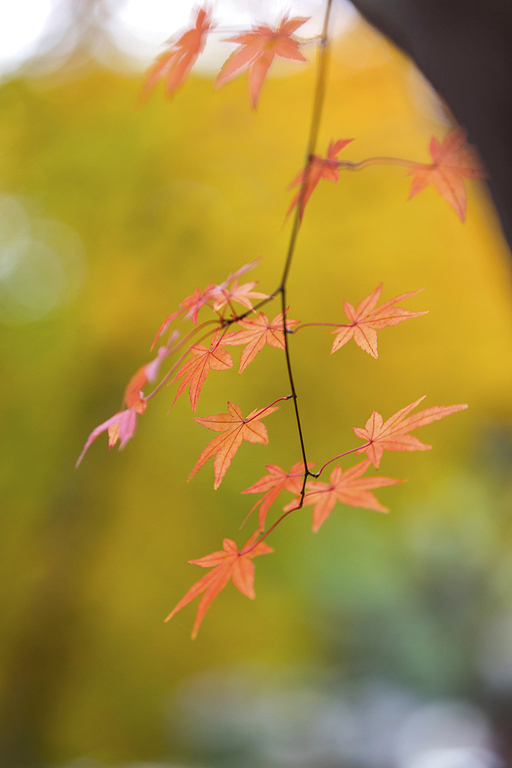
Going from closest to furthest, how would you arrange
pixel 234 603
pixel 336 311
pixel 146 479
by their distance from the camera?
1. pixel 336 311
2. pixel 146 479
3. pixel 234 603

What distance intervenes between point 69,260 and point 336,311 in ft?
4.88

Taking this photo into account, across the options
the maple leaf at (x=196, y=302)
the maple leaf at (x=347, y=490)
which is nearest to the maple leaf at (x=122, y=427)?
the maple leaf at (x=196, y=302)

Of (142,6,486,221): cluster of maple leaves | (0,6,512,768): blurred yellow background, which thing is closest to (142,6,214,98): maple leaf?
(142,6,486,221): cluster of maple leaves

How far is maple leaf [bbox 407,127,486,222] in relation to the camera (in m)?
0.60

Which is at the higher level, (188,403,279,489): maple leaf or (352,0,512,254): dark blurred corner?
(352,0,512,254): dark blurred corner

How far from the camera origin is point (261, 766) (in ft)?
7.95

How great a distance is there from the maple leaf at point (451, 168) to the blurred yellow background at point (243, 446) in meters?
2.06

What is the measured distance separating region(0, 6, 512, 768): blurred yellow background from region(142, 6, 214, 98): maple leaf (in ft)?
6.77

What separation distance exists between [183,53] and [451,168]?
36 centimetres

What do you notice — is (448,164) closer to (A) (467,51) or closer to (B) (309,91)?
(A) (467,51)

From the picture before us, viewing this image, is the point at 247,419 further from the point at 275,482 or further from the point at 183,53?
the point at 183,53

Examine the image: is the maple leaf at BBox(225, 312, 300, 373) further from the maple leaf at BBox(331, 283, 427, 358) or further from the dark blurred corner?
the dark blurred corner

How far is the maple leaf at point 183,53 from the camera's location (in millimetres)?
617

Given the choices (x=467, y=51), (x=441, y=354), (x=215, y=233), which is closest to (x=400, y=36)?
(x=467, y=51)
